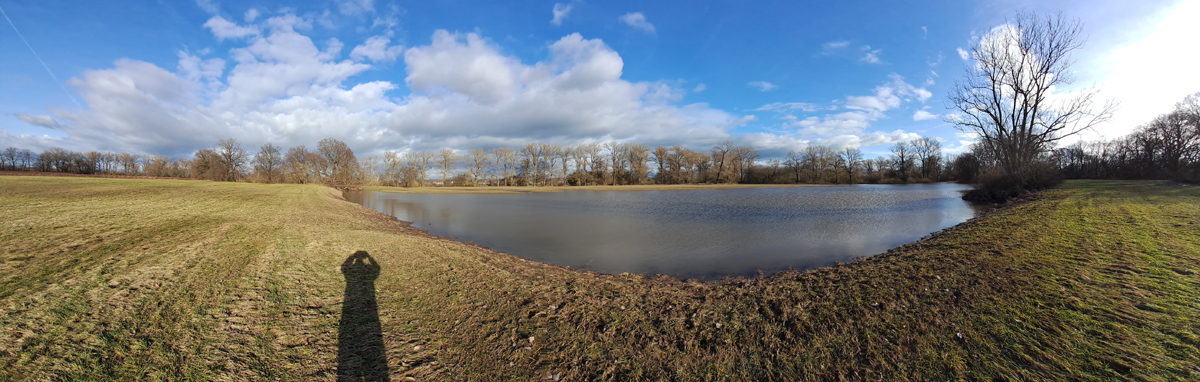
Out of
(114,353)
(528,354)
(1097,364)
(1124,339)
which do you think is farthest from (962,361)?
(114,353)

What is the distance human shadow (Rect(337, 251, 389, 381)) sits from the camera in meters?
3.35

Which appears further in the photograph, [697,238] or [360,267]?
[697,238]

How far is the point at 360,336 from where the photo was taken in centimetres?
402

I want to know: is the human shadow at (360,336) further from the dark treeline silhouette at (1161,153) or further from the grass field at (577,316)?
the dark treeline silhouette at (1161,153)

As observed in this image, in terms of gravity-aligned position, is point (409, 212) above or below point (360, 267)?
below

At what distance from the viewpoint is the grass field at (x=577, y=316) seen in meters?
3.17

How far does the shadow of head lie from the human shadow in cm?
2

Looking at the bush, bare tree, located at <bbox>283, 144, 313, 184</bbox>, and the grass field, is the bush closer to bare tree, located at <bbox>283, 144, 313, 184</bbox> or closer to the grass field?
the grass field

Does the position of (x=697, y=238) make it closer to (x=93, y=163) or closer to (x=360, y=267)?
(x=360, y=267)

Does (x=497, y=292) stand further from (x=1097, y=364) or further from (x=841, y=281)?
(x=1097, y=364)

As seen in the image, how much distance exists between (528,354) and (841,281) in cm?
512

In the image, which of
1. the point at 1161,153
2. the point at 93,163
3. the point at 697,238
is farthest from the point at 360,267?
the point at 93,163

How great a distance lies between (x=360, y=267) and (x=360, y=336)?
10.4 feet

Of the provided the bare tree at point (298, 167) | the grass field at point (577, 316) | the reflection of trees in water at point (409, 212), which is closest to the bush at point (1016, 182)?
the grass field at point (577, 316)
